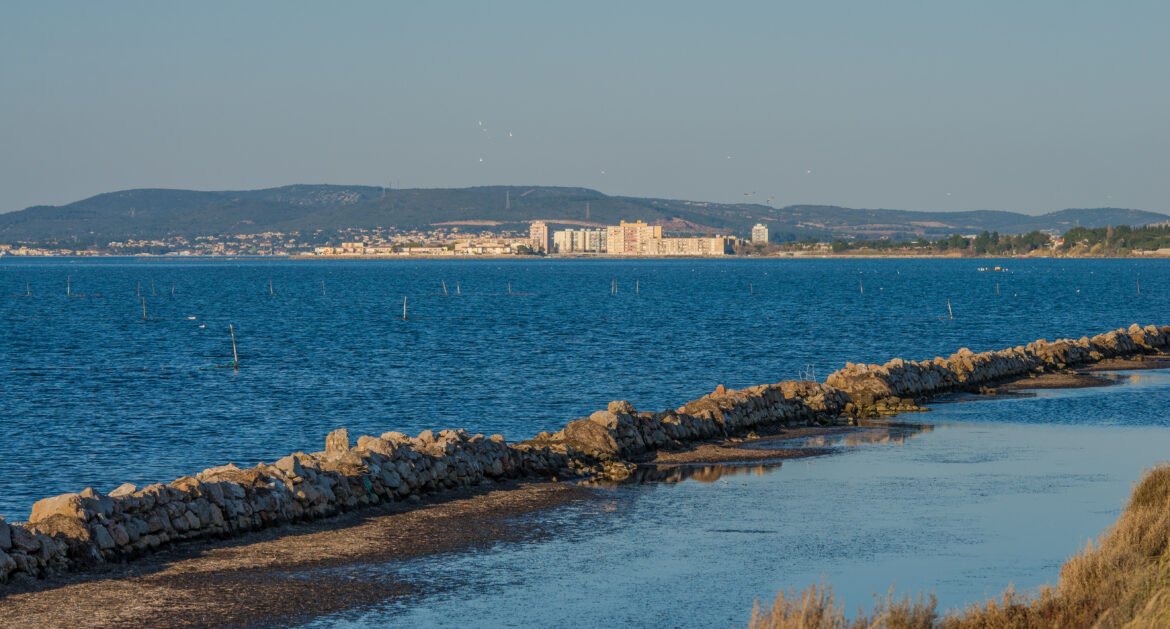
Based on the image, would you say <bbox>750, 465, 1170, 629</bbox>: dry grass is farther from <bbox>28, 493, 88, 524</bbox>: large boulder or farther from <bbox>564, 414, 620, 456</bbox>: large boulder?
<bbox>564, 414, 620, 456</bbox>: large boulder

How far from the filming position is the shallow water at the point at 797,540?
1420 cm

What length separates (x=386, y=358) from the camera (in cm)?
5775

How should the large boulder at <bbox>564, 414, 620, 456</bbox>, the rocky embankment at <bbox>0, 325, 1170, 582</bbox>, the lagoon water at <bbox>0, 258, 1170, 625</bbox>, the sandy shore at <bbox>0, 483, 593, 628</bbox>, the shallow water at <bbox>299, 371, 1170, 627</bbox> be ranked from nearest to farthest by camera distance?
the sandy shore at <bbox>0, 483, 593, 628</bbox>, the shallow water at <bbox>299, 371, 1170, 627</bbox>, the lagoon water at <bbox>0, 258, 1170, 625</bbox>, the rocky embankment at <bbox>0, 325, 1170, 582</bbox>, the large boulder at <bbox>564, 414, 620, 456</bbox>

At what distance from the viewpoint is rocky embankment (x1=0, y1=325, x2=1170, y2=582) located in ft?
52.5

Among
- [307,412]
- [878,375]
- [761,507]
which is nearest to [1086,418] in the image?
[878,375]

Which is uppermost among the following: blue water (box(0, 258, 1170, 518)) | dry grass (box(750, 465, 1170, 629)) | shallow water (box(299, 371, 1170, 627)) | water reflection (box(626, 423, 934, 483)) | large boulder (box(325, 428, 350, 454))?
dry grass (box(750, 465, 1170, 629))

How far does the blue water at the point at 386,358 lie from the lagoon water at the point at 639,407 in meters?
0.19

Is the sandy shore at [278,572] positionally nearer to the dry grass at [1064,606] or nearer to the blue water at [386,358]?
the dry grass at [1064,606]

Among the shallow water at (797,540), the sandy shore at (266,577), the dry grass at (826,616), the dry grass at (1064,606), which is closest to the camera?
the dry grass at (826,616)

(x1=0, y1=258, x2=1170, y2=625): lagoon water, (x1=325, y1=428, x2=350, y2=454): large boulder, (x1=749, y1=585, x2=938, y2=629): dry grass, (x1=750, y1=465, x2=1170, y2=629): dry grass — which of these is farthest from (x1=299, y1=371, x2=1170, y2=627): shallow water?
(x1=325, y1=428, x2=350, y2=454): large boulder

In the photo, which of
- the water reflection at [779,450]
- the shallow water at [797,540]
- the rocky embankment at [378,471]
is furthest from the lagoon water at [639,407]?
the rocky embankment at [378,471]

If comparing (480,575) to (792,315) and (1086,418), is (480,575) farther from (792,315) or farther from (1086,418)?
(792,315)

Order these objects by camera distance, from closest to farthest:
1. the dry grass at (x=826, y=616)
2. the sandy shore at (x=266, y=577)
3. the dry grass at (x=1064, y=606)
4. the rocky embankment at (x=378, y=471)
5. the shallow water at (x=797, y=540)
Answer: the dry grass at (x=826, y=616) < the dry grass at (x=1064, y=606) < the sandy shore at (x=266, y=577) < the shallow water at (x=797, y=540) < the rocky embankment at (x=378, y=471)

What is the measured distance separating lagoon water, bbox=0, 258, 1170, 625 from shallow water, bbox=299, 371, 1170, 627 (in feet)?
0.19
